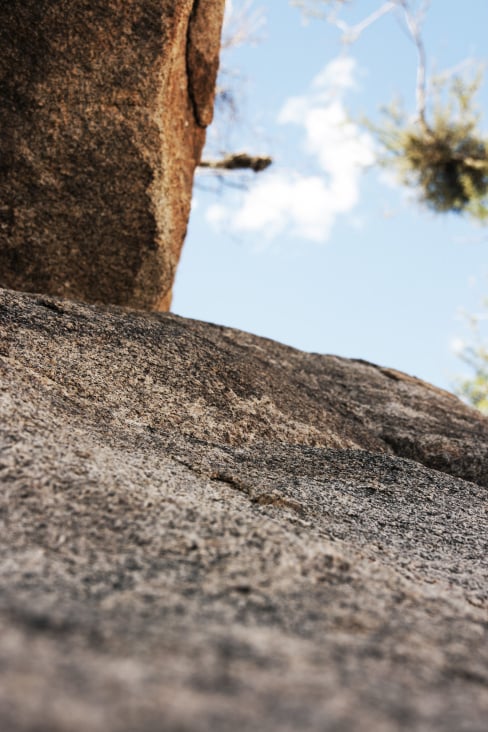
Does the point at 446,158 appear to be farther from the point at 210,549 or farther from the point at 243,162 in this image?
the point at 210,549

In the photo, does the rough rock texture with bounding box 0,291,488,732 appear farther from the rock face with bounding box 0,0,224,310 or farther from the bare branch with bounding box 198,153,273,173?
the bare branch with bounding box 198,153,273,173

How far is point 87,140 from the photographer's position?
406 cm

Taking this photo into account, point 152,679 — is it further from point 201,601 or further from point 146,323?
point 146,323

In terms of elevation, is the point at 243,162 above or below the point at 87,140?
above

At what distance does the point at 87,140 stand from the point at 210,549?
3113mm

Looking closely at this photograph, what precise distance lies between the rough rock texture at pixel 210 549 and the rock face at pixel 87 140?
706 millimetres

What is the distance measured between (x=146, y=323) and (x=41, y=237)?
96 cm

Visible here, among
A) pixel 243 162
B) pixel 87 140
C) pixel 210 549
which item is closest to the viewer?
pixel 210 549

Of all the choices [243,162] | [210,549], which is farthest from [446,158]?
[210,549]

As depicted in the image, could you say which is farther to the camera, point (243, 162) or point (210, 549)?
point (243, 162)

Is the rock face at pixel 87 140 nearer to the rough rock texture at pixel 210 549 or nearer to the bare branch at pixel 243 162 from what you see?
the rough rock texture at pixel 210 549

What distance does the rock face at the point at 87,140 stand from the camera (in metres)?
3.92

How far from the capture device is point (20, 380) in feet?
8.52

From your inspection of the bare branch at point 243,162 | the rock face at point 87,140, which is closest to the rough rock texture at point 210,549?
the rock face at point 87,140
